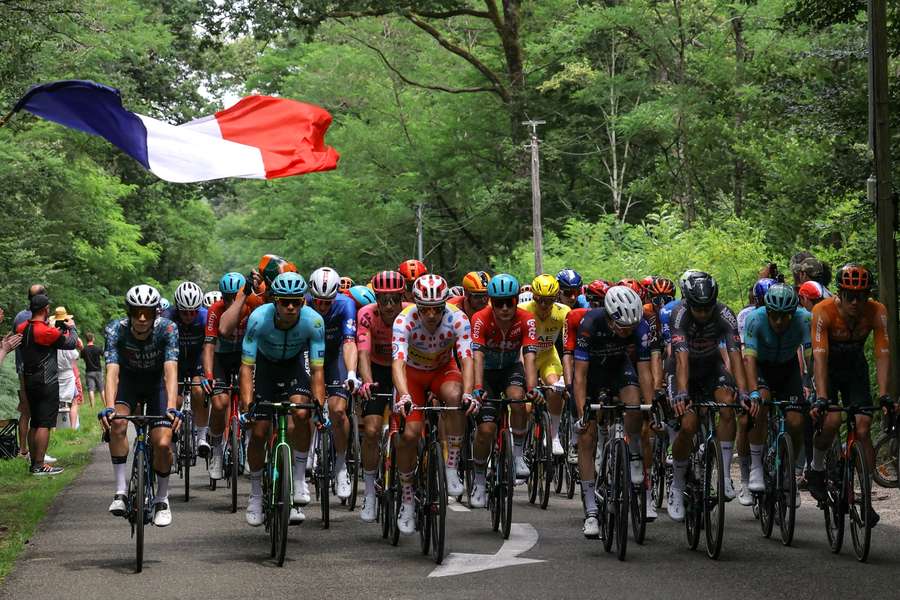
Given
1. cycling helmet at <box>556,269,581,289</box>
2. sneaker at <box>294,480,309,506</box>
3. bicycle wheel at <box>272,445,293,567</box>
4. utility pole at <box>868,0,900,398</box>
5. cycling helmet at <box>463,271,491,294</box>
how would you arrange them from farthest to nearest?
1. cycling helmet at <box>556,269,581,289</box>
2. utility pole at <box>868,0,900,398</box>
3. cycling helmet at <box>463,271,491,294</box>
4. sneaker at <box>294,480,309,506</box>
5. bicycle wheel at <box>272,445,293,567</box>

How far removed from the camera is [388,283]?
13242 mm

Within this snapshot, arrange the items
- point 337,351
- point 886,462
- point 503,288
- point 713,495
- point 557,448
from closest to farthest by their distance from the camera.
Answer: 1. point 713,495
2. point 503,288
3. point 337,351
4. point 557,448
5. point 886,462

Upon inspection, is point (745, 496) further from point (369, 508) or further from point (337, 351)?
point (337, 351)

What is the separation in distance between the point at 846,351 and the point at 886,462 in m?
4.19

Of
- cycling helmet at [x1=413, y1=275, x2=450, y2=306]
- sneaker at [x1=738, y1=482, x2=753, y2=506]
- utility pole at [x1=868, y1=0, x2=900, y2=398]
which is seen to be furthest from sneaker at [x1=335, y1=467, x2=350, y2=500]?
utility pole at [x1=868, y1=0, x2=900, y2=398]

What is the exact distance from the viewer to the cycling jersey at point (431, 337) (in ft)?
38.4

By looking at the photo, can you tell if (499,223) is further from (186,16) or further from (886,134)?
(886,134)

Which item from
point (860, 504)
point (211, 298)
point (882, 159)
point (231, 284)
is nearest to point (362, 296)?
point (231, 284)

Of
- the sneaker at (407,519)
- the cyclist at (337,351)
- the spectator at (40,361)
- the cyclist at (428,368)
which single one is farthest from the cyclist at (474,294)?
the spectator at (40,361)

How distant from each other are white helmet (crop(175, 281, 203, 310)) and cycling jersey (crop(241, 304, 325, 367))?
3708 mm

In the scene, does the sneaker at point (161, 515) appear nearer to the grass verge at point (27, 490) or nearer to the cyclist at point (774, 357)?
the grass verge at point (27, 490)

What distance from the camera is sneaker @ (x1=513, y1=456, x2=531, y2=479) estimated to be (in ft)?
46.2

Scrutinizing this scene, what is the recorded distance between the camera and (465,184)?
54.3 metres

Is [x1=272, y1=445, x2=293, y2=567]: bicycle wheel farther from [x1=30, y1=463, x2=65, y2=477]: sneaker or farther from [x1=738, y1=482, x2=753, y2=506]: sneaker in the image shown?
[x1=30, y1=463, x2=65, y2=477]: sneaker
